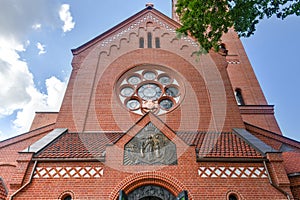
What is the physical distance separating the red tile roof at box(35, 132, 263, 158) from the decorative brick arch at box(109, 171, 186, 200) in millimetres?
1276

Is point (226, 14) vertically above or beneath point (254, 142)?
above

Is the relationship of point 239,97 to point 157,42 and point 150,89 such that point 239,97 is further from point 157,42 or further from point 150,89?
point 150,89

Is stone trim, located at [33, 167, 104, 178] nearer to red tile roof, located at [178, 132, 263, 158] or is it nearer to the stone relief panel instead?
the stone relief panel

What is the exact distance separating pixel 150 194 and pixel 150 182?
37cm

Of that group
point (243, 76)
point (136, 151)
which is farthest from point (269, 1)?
point (243, 76)

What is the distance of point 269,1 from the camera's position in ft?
25.3

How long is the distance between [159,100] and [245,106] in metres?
5.98

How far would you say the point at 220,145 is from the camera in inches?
365

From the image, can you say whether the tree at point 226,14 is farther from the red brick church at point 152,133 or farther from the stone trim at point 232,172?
the stone trim at point 232,172

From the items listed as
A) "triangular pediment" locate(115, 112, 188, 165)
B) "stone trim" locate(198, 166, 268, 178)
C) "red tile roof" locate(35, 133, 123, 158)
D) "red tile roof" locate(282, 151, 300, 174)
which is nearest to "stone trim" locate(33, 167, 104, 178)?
"red tile roof" locate(35, 133, 123, 158)

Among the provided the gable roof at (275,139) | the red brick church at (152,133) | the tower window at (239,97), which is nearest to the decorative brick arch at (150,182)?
the red brick church at (152,133)

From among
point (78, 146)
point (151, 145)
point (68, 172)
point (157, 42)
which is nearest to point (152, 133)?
point (151, 145)

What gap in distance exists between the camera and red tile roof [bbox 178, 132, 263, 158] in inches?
325

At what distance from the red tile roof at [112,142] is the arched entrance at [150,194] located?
5.49 feet
